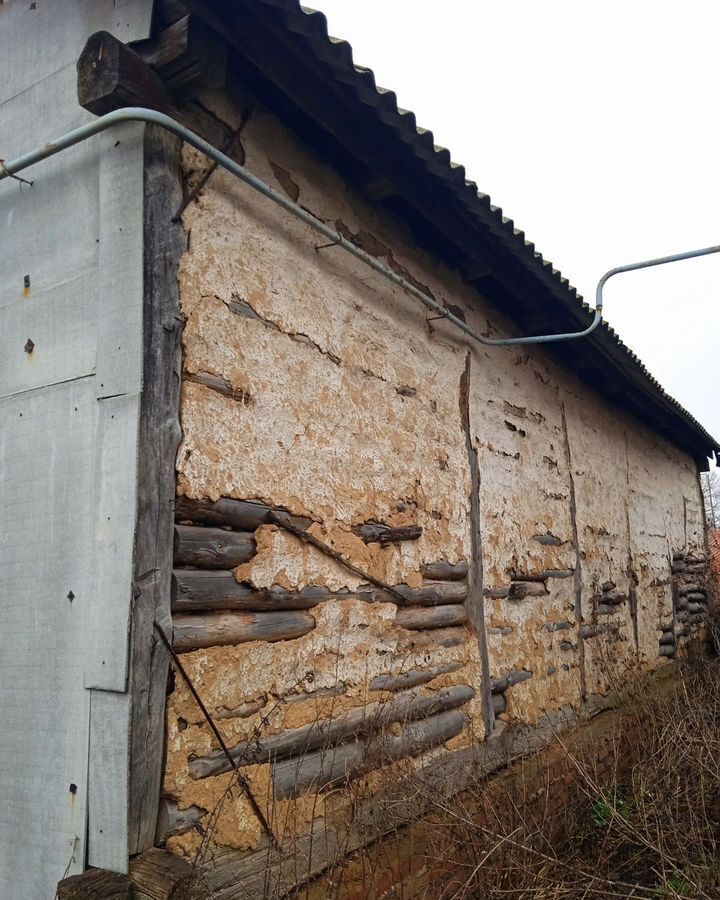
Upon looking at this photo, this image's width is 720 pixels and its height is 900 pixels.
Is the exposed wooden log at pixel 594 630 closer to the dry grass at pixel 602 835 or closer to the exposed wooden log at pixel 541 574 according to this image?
the exposed wooden log at pixel 541 574

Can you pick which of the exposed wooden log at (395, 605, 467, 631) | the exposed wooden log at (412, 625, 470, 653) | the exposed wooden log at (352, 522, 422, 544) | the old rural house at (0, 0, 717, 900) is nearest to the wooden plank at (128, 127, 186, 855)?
the old rural house at (0, 0, 717, 900)

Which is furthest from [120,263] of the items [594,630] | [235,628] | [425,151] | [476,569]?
[594,630]

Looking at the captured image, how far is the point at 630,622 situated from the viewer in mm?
6887

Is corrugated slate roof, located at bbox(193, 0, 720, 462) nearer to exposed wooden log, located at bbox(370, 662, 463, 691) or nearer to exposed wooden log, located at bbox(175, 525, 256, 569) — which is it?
exposed wooden log, located at bbox(175, 525, 256, 569)

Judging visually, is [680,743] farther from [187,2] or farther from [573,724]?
[187,2]

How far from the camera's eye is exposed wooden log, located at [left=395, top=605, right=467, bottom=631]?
3.60m

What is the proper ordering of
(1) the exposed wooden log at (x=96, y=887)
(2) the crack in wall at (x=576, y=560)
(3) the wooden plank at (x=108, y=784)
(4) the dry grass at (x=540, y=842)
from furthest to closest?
1. (2) the crack in wall at (x=576, y=560)
2. (4) the dry grass at (x=540, y=842)
3. (3) the wooden plank at (x=108, y=784)
4. (1) the exposed wooden log at (x=96, y=887)

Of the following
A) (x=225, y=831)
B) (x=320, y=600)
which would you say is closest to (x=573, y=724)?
(x=320, y=600)

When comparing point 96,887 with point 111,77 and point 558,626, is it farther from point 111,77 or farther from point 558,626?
point 558,626

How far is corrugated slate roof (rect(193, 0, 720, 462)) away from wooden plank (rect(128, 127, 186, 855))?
503 millimetres

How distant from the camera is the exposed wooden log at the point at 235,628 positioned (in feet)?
8.15

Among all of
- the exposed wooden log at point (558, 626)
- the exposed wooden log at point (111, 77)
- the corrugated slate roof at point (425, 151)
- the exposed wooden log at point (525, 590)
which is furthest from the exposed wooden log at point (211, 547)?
the exposed wooden log at point (558, 626)

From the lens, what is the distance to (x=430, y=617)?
378 centimetres

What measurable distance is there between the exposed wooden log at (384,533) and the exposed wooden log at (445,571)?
194mm
